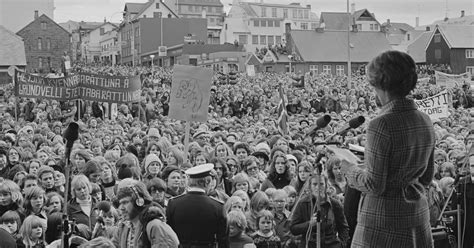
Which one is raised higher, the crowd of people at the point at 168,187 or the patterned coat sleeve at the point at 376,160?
the patterned coat sleeve at the point at 376,160

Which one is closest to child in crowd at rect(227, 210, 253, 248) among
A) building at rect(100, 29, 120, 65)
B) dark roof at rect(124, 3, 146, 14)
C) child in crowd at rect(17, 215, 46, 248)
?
child in crowd at rect(17, 215, 46, 248)

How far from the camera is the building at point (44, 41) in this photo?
8388cm

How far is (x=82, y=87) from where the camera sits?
56.4 ft

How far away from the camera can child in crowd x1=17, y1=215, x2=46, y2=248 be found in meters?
6.97

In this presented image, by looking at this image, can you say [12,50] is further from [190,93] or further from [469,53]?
[190,93]

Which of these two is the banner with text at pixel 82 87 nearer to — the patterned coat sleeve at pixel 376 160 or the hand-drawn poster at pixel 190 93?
the hand-drawn poster at pixel 190 93

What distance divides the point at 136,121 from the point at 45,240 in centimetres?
1185

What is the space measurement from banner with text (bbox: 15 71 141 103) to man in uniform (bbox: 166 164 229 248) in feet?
36.9

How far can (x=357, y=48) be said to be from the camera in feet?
263

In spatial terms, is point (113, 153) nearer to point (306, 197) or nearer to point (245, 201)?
point (245, 201)

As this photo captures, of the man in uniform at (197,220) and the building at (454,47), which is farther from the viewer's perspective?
the building at (454,47)

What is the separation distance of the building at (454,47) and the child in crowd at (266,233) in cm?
7023

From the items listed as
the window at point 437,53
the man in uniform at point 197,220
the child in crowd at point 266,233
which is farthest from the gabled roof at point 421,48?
the man in uniform at point 197,220

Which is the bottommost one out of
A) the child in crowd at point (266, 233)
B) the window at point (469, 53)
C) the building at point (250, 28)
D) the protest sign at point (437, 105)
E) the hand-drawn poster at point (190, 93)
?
the child in crowd at point (266, 233)
